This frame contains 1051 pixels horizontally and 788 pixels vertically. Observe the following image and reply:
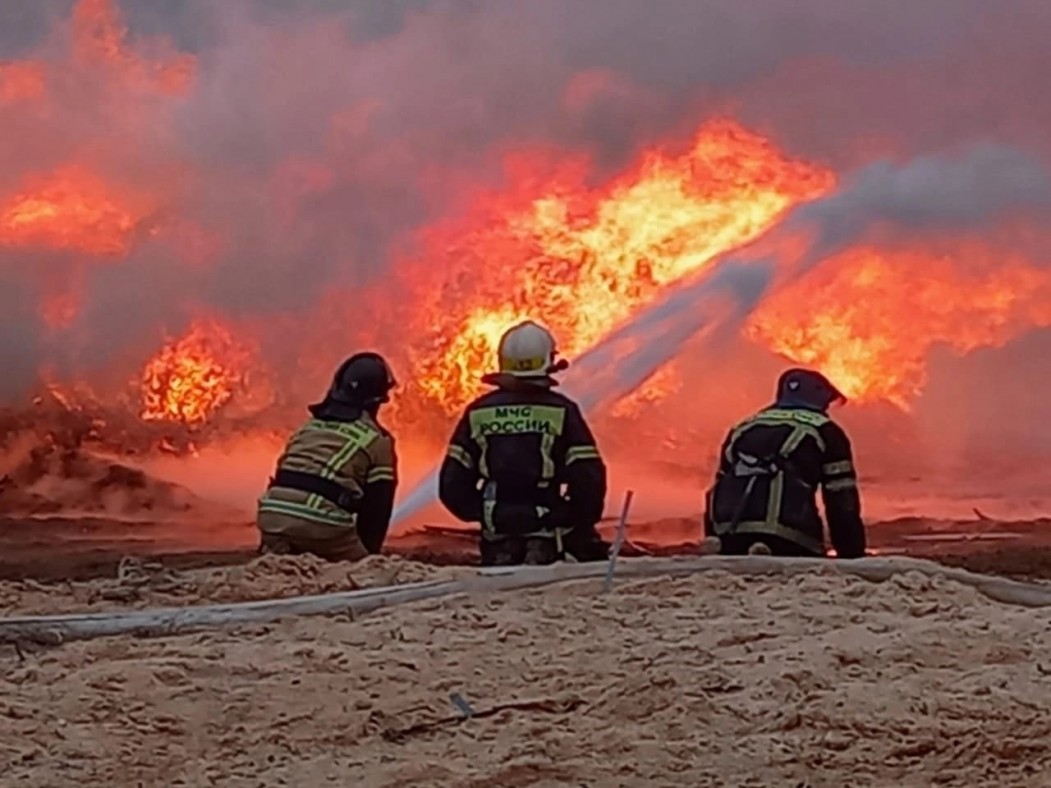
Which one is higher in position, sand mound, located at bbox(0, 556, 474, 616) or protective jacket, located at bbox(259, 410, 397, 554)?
protective jacket, located at bbox(259, 410, 397, 554)

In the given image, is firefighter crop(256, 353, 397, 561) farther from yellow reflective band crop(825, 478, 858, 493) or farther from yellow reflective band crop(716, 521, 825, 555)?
yellow reflective band crop(825, 478, 858, 493)

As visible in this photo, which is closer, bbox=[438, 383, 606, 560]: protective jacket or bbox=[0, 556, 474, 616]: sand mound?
bbox=[0, 556, 474, 616]: sand mound

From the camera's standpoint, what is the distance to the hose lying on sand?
6.92m

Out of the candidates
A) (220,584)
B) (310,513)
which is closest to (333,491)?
(310,513)

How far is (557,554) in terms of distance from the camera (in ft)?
32.3

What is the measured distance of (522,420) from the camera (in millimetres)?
9914

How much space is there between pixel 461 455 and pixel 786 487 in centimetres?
185

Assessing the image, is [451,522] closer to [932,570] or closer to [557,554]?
[557,554]

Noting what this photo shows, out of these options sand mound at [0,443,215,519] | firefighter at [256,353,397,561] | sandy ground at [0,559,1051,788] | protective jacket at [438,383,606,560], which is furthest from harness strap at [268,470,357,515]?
sand mound at [0,443,215,519]

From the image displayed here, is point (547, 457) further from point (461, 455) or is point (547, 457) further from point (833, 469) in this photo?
point (833, 469)

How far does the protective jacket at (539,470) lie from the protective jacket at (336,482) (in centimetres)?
68

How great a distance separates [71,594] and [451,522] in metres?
16.8

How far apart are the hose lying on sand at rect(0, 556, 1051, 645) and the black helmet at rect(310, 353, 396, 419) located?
120 inches

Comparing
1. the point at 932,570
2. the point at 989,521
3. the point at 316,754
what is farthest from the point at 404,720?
the point at 989,521
